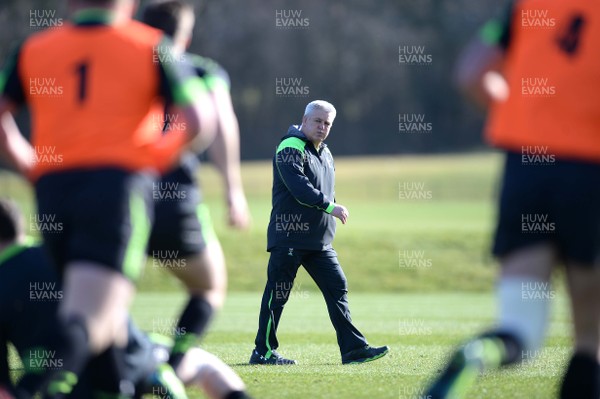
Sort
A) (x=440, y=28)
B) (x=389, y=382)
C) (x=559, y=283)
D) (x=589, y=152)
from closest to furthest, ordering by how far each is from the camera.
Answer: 1. (x=589, y=152)
2. (x=389, y=382)
3. (x=559, y=283)
4. (x=440, y=28)

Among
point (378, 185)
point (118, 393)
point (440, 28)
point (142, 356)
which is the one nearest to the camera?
point (118, 393)

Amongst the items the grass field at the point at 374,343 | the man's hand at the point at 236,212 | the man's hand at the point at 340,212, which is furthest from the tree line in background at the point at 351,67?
the man's hand at the point at 236,212

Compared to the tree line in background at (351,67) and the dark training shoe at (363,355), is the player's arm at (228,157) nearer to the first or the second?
the dark training shoe at (363,355)

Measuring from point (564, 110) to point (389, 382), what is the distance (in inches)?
132

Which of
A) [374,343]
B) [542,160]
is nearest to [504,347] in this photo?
[542,160]

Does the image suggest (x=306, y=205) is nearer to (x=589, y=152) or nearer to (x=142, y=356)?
(x=142, y=356)

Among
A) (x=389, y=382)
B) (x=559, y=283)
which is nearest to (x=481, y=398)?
(x=389, y=382)

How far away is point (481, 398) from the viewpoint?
271 inches

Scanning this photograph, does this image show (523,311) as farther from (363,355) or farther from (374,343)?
(374,343)

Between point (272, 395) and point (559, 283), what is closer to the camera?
point (272, 395)

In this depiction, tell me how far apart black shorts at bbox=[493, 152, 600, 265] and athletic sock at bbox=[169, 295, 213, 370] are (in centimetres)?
157

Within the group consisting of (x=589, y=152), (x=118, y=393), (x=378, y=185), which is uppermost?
(x=589, y=152)

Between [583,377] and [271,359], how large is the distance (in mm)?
4705

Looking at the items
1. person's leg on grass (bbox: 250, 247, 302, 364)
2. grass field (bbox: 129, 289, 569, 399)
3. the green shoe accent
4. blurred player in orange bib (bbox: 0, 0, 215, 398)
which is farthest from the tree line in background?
blurred player in orange bib (bbox: 0, 0, 215, 398)
